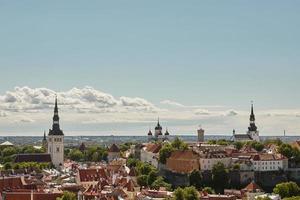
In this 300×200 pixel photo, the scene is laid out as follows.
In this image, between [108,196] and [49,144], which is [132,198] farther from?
[49,144]

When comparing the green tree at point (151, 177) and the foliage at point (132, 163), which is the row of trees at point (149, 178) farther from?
the foliage at point (132, 163)

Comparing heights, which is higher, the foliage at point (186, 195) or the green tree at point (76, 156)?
the green tree at point (76, 156)

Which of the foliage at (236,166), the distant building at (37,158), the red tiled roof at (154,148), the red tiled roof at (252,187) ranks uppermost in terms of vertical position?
the red tiled roof at (154,148)

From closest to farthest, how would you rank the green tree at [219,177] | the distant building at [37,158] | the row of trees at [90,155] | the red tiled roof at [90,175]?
the green tree at [219,177] < the red tiled roof at [90,175] < the distant building at [37,158] < the row of trees at [90,155]

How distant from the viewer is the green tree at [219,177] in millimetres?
87400

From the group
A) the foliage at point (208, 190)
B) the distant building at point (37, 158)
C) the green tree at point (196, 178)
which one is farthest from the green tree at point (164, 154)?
the distant building at point (37, 158)

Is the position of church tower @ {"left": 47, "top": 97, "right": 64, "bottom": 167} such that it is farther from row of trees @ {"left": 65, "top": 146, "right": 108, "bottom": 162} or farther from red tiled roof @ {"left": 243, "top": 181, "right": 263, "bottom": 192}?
red tiled roof @ {"left": 243, "top": 181, "right": 263, "bottom": 192}

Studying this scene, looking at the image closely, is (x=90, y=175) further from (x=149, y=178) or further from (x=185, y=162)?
(x=185, y=162)

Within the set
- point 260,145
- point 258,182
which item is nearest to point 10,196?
point 258,182

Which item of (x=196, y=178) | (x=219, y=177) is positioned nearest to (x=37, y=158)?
(x=196, y=178)

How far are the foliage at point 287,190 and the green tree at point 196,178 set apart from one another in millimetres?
10393

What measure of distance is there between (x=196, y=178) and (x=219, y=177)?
282 centimetres

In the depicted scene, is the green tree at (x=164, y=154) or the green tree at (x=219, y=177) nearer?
the green tree at (x=219, y=177)

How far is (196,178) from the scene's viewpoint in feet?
291
